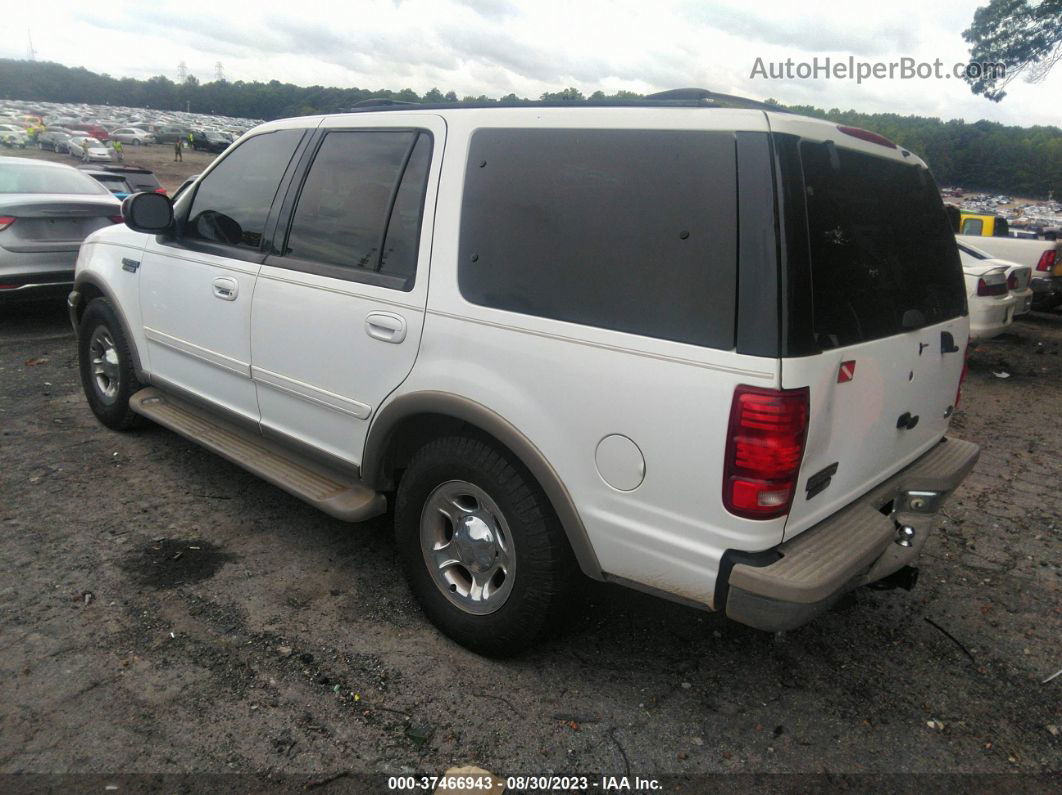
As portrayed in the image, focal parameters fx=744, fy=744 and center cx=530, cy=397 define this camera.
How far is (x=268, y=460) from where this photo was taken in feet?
11.8

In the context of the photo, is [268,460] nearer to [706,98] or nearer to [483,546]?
[483,546]

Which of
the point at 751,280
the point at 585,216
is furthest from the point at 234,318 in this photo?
the point at 751,280

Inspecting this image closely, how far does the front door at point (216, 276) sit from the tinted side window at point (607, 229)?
1404 millimetres

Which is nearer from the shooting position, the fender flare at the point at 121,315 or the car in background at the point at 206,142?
the fender flare at the point at 121,315

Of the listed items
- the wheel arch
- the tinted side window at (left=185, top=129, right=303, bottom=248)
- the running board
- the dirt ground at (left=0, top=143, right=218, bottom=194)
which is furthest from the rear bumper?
the dirt ground at (left=0, top=143, right=218, bottom=194)

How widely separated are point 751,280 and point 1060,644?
95.1 inches

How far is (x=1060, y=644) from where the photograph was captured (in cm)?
318

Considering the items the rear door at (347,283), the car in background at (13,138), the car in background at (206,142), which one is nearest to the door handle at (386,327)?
the rear door at (347,283)

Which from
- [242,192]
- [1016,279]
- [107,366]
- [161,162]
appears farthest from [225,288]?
[161,162]

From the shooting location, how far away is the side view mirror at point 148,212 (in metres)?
3.94

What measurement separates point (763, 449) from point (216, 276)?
289 centimetres

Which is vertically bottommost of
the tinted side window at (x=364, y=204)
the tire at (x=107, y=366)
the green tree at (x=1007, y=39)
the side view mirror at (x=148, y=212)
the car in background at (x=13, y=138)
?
the car in background at (x=13, y=138)

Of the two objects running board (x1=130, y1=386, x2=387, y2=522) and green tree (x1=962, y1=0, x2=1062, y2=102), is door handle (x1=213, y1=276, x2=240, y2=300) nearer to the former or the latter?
running board (x1=130, y1=386, x2=387, y2=522)

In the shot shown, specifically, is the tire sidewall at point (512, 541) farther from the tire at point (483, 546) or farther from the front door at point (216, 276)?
the front door at point (216, 276)
